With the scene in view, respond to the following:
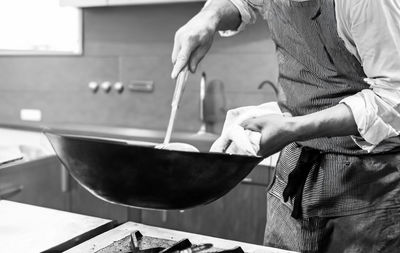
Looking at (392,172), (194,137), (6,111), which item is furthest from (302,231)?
(6,111)

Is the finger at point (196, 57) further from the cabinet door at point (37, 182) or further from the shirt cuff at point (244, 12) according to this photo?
the cabinet door at point (37, 182)

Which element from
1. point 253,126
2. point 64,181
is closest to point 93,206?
point 64,181

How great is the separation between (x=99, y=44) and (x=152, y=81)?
0.43 metres

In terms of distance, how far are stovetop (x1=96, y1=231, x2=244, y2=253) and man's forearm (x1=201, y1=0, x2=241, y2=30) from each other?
52 centimetres

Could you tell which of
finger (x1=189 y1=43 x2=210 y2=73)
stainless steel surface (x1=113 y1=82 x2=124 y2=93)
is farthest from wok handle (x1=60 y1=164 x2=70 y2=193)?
finger (x1=189 y1=43 x2=210 y2=73)

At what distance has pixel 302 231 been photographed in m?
1.11

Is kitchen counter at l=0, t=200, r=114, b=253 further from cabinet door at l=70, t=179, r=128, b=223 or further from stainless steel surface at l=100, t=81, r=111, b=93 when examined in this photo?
stainless steel surface at l=100, t=81, r=111, b=93

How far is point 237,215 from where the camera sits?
7.27 ft

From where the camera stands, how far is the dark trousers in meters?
1.06

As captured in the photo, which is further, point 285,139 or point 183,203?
point 285,139

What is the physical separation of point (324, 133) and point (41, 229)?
58cm

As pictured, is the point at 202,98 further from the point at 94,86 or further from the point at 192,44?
the point at 192,44

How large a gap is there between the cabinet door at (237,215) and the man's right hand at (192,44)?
3.82 feet

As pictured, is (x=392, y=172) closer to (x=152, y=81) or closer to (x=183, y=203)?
(x=183, y=203)
